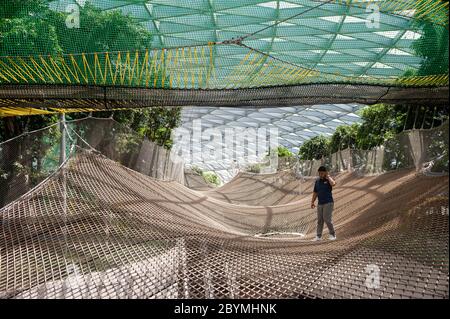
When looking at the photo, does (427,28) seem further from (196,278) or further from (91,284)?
(91,284)

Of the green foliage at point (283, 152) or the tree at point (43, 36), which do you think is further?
the green foliage at point (283, 152)

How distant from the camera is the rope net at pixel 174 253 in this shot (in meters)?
3.01

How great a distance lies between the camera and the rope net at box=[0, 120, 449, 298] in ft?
9.86

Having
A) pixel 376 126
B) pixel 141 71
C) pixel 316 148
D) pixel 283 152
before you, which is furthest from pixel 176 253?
pixel 283 152

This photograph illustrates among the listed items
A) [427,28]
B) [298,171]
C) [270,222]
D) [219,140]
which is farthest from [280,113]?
[427,28]

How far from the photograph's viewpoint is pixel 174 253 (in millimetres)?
4004

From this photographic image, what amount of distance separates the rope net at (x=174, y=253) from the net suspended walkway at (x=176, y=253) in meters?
0.01

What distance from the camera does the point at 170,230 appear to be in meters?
4.80

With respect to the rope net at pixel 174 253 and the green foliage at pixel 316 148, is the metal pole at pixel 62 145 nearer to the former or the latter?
the rope net at pixel 174 253

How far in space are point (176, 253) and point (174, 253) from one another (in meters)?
0.02

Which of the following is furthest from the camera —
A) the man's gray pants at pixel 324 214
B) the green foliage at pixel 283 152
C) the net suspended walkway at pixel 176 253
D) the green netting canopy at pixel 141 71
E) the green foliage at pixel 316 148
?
the green foliage at pixel 283 152

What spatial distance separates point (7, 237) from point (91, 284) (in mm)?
1689

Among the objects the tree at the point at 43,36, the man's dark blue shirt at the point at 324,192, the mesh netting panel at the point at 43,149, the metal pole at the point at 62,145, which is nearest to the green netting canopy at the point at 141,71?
the tree at the point at 43,36

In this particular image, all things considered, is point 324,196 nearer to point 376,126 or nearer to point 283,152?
point 376,126
